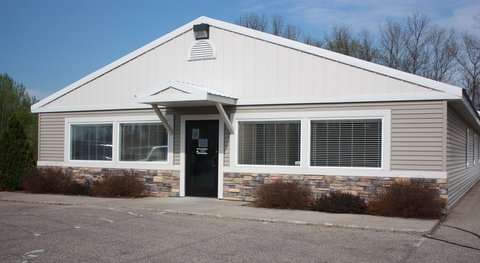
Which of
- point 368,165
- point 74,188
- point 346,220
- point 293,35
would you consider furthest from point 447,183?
point 293,35

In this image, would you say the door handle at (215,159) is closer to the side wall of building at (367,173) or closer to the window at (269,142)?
the side wall of building at (367,173)

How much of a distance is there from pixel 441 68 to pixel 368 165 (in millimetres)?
30567

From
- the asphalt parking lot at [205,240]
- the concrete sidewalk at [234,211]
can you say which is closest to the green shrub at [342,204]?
the concrete sidewalk at [234,211]

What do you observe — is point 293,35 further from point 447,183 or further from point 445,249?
point 445,249

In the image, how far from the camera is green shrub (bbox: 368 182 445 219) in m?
11.1

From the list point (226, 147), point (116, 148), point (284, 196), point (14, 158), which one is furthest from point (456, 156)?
point (14, 158)

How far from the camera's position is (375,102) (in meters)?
12.3

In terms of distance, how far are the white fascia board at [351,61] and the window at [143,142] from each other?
361 centimetres

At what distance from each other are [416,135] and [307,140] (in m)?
2.66

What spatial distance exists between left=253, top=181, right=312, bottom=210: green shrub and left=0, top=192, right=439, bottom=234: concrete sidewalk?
34cm

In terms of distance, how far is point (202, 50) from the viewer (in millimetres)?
14773

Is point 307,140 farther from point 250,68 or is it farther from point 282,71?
point 250,68

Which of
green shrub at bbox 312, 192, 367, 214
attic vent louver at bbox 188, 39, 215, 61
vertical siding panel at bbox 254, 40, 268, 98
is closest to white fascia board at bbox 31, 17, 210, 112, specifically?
attic vent louver at bbox 188, 39, 215, 61

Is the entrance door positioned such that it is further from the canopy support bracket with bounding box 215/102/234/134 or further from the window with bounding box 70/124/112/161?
the window with bounding box 70/124/112/161
